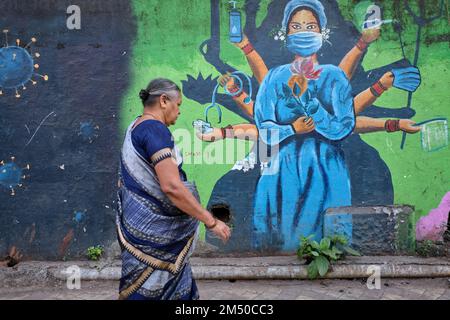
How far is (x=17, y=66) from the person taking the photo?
4902 millimetres

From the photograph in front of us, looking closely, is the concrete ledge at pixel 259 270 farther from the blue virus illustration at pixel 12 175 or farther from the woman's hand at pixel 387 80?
the woman's hand at pixel 387 80

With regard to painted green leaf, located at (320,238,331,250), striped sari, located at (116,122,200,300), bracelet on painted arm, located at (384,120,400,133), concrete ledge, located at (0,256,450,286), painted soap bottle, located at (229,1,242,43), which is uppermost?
painted soap bottle, located at (229,1,242,43)

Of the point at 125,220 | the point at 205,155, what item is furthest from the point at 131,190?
the point at 205,155

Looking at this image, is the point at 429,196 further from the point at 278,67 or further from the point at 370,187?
the point at 278,67

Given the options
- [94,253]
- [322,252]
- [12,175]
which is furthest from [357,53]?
[12,175]

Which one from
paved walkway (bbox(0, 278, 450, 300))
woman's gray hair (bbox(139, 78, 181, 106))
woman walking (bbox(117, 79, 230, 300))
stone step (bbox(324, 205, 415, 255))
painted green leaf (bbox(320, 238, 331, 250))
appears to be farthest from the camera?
stone step (bbox(324, 205, 415, 255))

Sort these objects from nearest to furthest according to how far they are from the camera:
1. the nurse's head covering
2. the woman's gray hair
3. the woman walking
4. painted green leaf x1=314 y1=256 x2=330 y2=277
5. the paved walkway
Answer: the woman walking < the woman's gray hair < the paved walkway < painted green leaf x1=314 y1=256 x2=330 y2=277 < the nurse's head covering

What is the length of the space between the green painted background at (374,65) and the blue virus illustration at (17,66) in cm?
110

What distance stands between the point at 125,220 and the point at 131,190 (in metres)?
0.18

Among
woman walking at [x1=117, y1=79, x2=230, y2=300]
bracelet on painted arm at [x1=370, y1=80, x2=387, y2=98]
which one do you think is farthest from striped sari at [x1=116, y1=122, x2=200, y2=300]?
bracelet on painted arm at [x1=370, y1=80, x2=387, y2=98]

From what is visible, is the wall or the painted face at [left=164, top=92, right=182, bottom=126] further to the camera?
the wall

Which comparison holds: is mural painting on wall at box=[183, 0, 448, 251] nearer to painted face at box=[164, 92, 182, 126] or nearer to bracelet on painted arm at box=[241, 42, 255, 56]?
bracelet on painted arm at box=[241, 42, 255, 56]

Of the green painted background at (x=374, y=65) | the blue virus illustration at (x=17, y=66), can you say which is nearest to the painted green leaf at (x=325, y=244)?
the green painted background at (x=374, y=65)

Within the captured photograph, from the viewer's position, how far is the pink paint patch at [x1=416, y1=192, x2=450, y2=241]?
4.93m
